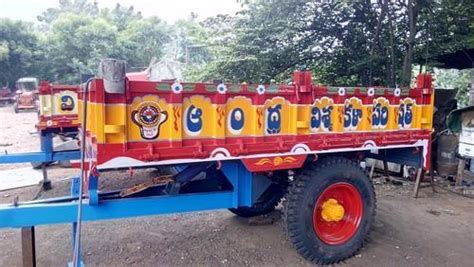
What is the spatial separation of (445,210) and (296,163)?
3.25 m

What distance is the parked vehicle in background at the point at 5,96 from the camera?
28375 millimetres

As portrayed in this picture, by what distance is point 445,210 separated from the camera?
546 cm

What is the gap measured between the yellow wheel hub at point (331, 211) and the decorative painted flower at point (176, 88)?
173 cm

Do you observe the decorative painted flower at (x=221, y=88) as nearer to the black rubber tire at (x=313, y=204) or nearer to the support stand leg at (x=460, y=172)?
the black rubber tire at (x=313, y=204)

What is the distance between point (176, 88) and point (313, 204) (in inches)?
61.4

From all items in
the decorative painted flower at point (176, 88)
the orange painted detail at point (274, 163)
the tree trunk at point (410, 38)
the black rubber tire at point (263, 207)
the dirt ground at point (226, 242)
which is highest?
the tree trunk at point (410, 38)

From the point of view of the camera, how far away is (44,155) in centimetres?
558

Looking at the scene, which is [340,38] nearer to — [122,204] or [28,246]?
[122,204]

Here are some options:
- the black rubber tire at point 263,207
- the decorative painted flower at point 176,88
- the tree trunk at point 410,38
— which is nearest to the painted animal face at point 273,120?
the decorative painted flower at point 176,88

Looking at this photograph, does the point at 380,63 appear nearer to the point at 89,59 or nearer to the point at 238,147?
the point at 238,147

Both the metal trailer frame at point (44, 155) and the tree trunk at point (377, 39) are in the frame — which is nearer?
the metal trailer frame at point (44, 155)

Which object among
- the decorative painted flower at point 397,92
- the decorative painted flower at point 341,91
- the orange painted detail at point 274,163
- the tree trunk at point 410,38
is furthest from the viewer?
the tree trunk at point 410,38

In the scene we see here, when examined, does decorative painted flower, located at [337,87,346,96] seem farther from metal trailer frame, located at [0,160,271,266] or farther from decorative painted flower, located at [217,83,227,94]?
decorative painted flower, located at [217,83,227,94]

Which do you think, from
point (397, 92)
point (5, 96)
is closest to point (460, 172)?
point (397, 92)
